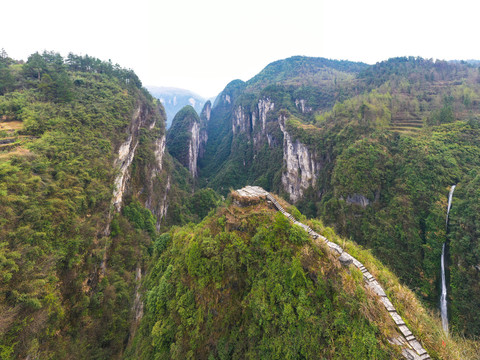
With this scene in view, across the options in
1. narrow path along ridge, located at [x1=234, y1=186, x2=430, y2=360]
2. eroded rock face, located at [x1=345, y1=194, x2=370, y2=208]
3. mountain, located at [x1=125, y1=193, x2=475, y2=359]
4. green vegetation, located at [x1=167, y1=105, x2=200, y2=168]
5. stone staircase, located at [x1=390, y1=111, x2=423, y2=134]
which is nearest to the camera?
narrow path along ridge, located at [x1=234, y1=186, x2=430, y2=360]

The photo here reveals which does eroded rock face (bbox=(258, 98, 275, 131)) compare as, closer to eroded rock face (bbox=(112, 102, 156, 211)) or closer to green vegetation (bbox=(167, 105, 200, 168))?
green vegetation (bbox=(167, 105, 200, 168))

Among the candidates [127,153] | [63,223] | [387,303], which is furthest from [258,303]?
[127,153]

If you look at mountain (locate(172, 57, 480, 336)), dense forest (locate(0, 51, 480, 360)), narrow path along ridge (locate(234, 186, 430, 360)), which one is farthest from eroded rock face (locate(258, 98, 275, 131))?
narrow path along ridge (locate(234, 186, 430, 360))

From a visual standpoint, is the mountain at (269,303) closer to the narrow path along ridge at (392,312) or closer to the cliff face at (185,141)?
the narrow path along ridge at (392,312)

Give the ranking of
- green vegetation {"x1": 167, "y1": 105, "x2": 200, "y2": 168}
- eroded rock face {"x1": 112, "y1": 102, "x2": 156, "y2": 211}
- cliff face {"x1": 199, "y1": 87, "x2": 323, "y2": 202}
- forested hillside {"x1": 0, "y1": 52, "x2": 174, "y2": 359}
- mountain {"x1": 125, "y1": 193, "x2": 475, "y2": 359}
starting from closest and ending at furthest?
mountain {"x1": 125, "y1": 193, "x2": 475, "y2": 359} < forested hillside {"x1": 0, "y1": 52, "x2": 174, "y2": 359} < eroded rock face {"x1": 112, "y1": 102, "x2": 156, "y2": 211} < cliff face {"x1": 199, "y1": 87, "x2": 323, "y2": 202} < green vegetation {"x1": 167, "y1": 105, "x2": 200, "y2": 168}

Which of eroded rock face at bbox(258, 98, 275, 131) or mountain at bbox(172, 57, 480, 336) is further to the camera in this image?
eroded rock face at bbox(258, 98, 275, 131)

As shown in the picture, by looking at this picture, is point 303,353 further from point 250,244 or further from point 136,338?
point 136,338
